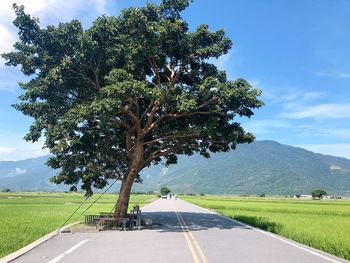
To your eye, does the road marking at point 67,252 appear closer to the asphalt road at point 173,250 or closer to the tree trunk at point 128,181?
the asphalt road at point 173,250

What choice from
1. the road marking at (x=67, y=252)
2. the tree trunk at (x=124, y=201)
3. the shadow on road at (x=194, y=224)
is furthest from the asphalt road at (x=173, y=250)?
the tree trunk at (x=124, y=201)

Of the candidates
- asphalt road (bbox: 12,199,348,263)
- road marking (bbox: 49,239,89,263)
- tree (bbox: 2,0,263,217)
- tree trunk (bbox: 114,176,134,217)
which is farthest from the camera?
tree trunk (bbox: 114,176,134,217)

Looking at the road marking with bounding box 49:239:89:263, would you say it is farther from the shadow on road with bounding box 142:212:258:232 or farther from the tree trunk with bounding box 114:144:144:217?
the tree trunk with bounding box 114:144:144:217

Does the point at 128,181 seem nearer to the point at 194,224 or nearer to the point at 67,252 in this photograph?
the point at 194,224

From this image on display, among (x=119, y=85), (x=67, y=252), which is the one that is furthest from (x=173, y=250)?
(x=119, y=85)

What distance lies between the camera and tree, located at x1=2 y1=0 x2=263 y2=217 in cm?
1420

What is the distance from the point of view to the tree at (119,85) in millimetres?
14203

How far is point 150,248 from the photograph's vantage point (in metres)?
9.46

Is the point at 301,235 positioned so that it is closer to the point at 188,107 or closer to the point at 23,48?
the point at 188,107

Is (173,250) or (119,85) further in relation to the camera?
(119,85)

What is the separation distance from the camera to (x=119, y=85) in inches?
A: 521

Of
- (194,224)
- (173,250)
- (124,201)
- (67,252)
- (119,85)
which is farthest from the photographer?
(124,201)

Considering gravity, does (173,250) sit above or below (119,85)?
below

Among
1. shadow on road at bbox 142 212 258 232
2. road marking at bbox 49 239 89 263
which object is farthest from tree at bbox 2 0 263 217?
road marking at bbox 49 239 89 263
